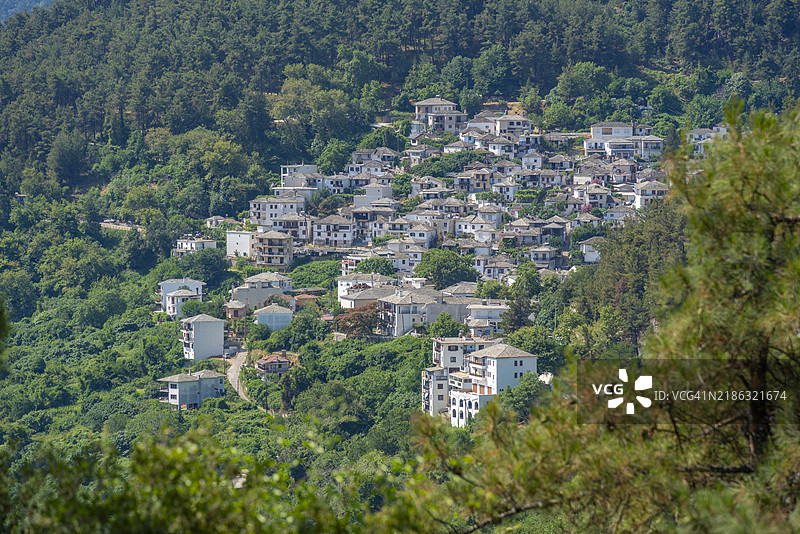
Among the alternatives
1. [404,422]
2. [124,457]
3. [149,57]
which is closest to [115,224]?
[149,57]

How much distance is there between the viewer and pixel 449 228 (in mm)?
47812

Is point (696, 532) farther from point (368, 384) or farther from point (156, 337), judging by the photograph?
point (156, 337)

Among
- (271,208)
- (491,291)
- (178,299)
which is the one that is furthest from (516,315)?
(271,208)

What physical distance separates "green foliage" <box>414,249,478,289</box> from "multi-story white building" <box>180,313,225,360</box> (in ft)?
25.5

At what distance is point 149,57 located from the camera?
61750mm

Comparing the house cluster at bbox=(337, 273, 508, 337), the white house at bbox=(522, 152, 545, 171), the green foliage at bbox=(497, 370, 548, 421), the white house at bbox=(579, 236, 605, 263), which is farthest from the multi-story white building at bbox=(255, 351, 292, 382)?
the white house at bbox=(522, 152, 545, 171)

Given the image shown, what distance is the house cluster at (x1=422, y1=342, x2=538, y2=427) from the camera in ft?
110

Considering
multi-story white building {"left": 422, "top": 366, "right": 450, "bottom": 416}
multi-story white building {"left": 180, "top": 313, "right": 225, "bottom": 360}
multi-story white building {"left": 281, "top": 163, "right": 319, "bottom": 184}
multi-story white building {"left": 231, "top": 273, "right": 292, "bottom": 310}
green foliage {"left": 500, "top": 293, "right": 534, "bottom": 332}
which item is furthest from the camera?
multi-story white building {"left": 281, "top": 163, "right": 319, "bottom": 184}

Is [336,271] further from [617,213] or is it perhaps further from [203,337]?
[617,213]

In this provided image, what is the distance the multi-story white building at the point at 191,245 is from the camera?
48.0 m

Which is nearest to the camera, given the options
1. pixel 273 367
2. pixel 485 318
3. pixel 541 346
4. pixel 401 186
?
pixel 541 346

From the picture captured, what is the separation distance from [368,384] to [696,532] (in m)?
30.4

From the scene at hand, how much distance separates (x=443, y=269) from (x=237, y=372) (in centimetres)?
870

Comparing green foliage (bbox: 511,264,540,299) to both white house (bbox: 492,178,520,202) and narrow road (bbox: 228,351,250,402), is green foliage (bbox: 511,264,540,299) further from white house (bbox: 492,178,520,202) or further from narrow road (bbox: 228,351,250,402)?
white house (bbox: 492,178,520,202)
